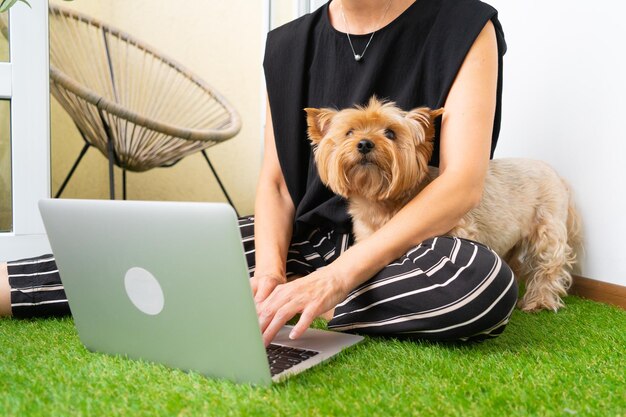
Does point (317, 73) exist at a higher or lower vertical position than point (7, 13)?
lower

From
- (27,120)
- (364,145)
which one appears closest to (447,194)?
(364,145)

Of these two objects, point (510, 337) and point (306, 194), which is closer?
point (510, 337)

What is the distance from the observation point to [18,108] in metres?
2.04

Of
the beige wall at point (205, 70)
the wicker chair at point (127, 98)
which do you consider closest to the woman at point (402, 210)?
the wicker chair at point (127, 98)

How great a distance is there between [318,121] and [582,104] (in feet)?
2.83

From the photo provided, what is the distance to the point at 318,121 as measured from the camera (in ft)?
4.45

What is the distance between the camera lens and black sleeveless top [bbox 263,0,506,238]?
1372 millimetres

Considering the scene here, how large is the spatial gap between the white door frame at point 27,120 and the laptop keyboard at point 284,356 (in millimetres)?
1296

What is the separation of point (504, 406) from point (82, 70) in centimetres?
288

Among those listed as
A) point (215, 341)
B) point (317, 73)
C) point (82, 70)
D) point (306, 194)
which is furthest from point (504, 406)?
point (82, 70)

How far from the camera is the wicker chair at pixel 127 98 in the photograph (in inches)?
104

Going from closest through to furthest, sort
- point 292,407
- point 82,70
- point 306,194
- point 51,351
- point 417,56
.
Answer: point 292,407
point 51,351
point 417,56
point 306,194
point 82,70

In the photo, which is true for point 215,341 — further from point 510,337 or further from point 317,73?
point 317,73

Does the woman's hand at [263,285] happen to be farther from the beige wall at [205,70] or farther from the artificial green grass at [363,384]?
the beige wall at [205,70]
